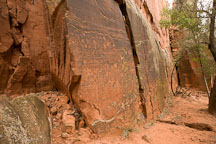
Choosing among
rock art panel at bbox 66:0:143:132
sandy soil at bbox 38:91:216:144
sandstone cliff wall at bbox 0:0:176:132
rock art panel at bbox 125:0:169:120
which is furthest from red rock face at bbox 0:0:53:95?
rock art panel at bbox 125:0:169:120

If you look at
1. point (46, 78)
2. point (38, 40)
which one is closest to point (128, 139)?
point (46, 78)

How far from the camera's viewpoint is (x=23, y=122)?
185 cm

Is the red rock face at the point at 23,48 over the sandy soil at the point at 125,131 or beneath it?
over

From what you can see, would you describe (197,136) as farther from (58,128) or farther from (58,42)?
(58,42)

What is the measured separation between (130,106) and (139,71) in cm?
115

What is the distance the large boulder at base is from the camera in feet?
5.27

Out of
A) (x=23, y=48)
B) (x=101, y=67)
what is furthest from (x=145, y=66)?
(x=23, y=48)

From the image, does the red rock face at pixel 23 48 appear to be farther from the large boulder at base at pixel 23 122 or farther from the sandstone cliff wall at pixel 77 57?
the large boulder at base at pixel 23 122

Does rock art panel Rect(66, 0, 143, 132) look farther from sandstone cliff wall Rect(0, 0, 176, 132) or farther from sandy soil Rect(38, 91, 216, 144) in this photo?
sandy soil Rect(38, 91, 216, 144)

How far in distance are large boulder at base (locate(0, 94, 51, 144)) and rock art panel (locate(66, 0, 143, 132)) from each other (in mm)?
713

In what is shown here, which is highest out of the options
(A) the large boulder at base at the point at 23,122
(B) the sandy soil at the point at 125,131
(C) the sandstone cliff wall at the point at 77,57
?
(C) the sandstone cliff wall at the point at 77,57

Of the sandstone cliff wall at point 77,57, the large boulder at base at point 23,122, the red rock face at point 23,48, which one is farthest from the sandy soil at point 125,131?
the red rock face at point 23,48

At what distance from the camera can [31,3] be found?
3.17 m

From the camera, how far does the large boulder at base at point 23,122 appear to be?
1607 mm
